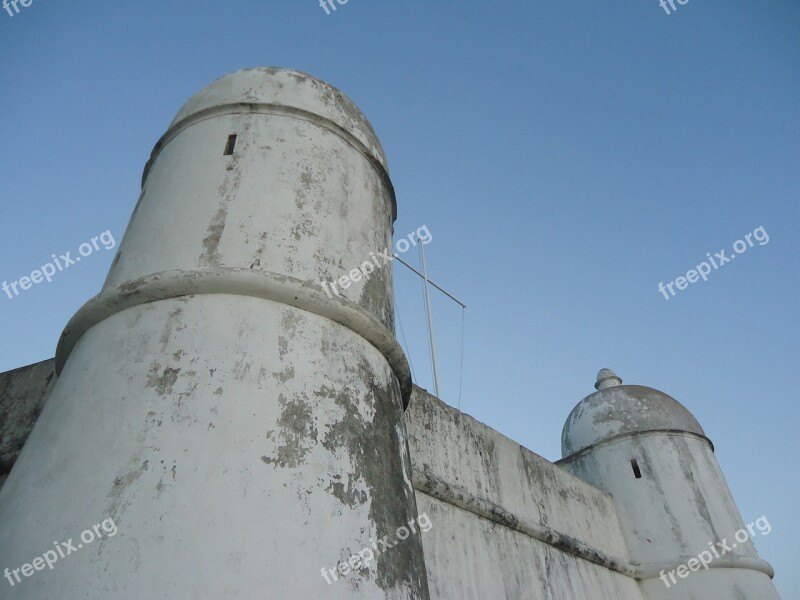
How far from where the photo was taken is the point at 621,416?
22.3ft

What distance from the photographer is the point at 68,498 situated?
1883 mm

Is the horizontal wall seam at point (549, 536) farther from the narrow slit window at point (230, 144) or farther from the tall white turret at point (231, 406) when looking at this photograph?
the narrow slit window at point (230, 144)

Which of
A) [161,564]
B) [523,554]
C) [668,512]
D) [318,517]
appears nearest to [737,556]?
[668,512]

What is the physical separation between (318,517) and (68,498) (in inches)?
28.9

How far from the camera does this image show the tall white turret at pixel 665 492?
18.9 feet

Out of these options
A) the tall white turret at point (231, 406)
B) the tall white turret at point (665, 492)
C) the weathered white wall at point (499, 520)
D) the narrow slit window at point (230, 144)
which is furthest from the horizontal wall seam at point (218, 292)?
the tall white turret at point (665, 492)

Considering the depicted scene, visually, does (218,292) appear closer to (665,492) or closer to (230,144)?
(230,144)

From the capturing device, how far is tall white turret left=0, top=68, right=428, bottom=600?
5.81ft

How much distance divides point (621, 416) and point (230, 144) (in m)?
5.26

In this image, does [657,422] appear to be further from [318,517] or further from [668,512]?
[318,517]

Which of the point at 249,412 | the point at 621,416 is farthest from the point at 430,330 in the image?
the point at 249,412

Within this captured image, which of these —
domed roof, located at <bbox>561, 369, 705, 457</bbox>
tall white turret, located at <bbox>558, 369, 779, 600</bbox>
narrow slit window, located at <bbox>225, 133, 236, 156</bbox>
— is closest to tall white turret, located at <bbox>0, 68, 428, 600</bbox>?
narrow slit window, located at <bbox>225, 133, 236, 156</bbox>

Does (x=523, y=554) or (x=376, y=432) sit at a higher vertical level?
(x=523, y=554)

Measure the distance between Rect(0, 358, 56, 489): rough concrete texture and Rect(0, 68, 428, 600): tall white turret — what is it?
73 cm
